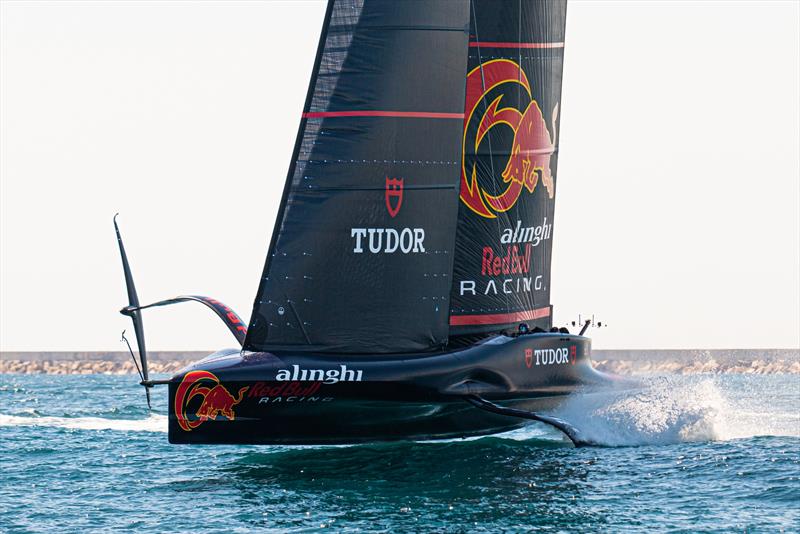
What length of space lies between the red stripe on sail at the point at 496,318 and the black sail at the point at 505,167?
0.02 meters

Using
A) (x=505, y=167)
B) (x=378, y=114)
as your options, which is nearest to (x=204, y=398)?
(x=378, y=114)

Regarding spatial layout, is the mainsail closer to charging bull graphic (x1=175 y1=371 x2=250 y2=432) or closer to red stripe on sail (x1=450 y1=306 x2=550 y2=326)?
charging bull graphic (x1=175 y1=371 x2=250 y2=432)

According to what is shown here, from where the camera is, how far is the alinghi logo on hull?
1691 cm

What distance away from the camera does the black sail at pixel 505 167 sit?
20.3 metres

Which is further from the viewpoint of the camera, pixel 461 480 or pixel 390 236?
pixel 390 236

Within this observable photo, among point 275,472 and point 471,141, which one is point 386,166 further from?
point 275,472

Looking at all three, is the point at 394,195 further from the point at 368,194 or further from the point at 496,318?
the point at 496,318

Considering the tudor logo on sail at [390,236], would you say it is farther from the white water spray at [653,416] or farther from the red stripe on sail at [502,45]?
the white water spray at [653,416]

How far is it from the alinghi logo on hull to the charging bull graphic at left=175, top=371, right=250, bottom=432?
60 centimetres

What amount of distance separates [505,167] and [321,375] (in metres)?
6.05

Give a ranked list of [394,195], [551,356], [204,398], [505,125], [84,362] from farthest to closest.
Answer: [84,362], [505,125], [551,356], [394,195], [204,398]

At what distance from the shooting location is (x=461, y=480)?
16.4 meters

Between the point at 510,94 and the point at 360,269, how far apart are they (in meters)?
5.20

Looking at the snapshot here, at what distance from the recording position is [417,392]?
1742 centimetres
